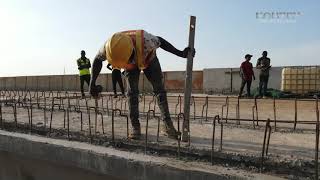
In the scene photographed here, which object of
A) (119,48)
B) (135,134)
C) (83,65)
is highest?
(83,65)

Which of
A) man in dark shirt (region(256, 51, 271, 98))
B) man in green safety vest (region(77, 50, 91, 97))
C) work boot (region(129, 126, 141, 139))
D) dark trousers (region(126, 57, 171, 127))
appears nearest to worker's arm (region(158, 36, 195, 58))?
dark trousers (region(126, 57, 171, 127))

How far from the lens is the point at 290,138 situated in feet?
18.2

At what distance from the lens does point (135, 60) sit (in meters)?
5.59

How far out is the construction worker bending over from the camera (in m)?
5.45

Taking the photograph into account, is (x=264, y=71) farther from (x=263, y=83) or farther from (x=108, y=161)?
(x=108, y=161)

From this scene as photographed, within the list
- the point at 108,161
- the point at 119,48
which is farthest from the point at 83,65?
the point at 108,161

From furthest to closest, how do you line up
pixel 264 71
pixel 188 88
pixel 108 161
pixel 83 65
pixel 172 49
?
1. pixel 83 65
2. pixel 264 71
3. pixel 172 49
4. pixel 188 88
5. pixel 108 161

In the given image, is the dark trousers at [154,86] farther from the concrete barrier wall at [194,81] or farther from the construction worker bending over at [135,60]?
the concrete barrier wall at [194,81]

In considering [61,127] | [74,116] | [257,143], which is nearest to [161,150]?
[257,143]

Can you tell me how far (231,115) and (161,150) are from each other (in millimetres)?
3686

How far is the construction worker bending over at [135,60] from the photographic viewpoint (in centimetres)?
545

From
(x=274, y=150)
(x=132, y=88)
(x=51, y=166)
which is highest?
(x=132, y=88)

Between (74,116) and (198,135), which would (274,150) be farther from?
(74,116)

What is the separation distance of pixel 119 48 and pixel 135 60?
27 centimetres
